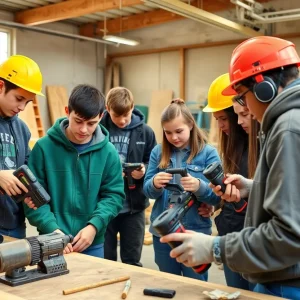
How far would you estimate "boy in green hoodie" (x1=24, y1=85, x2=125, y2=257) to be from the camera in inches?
99.6

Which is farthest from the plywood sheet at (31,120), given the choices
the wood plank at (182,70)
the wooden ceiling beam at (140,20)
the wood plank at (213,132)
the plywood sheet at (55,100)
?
the wood plank at (213,132)

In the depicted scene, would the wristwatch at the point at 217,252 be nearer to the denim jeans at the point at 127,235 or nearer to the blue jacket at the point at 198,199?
the blue jacket at the point at 198,199

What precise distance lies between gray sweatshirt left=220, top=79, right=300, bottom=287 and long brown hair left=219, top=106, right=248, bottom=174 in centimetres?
110

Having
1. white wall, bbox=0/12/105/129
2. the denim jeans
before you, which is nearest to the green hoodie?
the denim jeans

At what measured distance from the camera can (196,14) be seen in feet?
21.6

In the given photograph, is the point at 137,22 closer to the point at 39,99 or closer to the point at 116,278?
the point at 39,99

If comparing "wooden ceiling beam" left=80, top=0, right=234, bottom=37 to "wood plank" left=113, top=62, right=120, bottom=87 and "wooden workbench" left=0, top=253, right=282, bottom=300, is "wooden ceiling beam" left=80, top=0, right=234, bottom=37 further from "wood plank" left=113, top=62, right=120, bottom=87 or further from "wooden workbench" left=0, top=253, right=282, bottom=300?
"wooden workbench" left=0, top=253, right=282, bottom=300

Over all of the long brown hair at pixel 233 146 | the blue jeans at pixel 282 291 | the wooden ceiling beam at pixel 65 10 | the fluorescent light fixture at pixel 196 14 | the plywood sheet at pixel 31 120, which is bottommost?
the blue jeans at pixel 282 291

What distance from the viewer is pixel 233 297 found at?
163 centimetres

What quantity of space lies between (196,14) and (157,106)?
359cm

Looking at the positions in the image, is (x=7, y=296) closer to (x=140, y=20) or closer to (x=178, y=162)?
(x=178, y=162)

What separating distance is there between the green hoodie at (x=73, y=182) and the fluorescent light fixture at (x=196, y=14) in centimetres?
378

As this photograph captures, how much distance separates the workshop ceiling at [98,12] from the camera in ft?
27.0

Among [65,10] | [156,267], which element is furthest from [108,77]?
[156,267]
